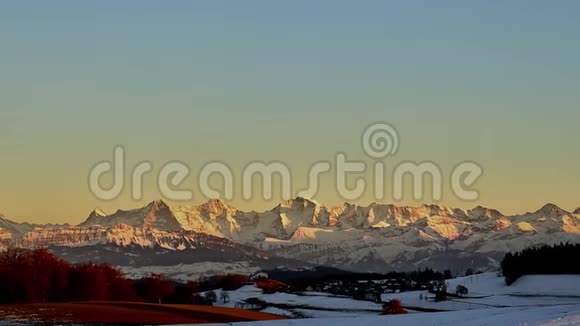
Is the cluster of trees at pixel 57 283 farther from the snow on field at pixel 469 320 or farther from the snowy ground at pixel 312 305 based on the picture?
the snow on field at pixel 469 320

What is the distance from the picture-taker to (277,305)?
488ft

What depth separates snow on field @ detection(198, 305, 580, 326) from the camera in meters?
59.7

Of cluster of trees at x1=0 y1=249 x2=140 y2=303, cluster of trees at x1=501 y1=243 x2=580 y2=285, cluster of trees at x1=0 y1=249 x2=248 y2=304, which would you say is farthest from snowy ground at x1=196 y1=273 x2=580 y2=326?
cluster of trees at x1=0 y1=249 x2=140 y2=303

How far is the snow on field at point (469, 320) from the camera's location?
196 feet

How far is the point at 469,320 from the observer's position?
206ft

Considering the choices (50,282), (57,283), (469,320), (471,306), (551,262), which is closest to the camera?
(469,320)

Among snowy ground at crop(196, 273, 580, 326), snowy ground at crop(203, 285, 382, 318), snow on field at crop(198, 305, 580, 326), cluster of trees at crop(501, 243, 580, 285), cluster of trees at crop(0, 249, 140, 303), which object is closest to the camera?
snow on field at crop(198, 305, 580, 326)

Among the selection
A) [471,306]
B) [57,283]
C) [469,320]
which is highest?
[57,283]

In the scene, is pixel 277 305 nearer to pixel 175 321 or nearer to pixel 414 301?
pixel 414 301

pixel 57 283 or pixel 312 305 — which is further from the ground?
pixel 57 283

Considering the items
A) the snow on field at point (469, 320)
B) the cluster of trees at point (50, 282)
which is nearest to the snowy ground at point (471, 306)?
the snow on field at point (469, 320)

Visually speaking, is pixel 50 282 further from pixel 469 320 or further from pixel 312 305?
pixel 469 320

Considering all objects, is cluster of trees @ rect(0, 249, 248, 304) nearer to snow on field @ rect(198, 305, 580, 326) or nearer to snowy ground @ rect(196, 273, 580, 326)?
snowy ground @ rect(196, 273, 580, 326)

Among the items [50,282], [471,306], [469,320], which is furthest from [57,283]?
[469,320]
